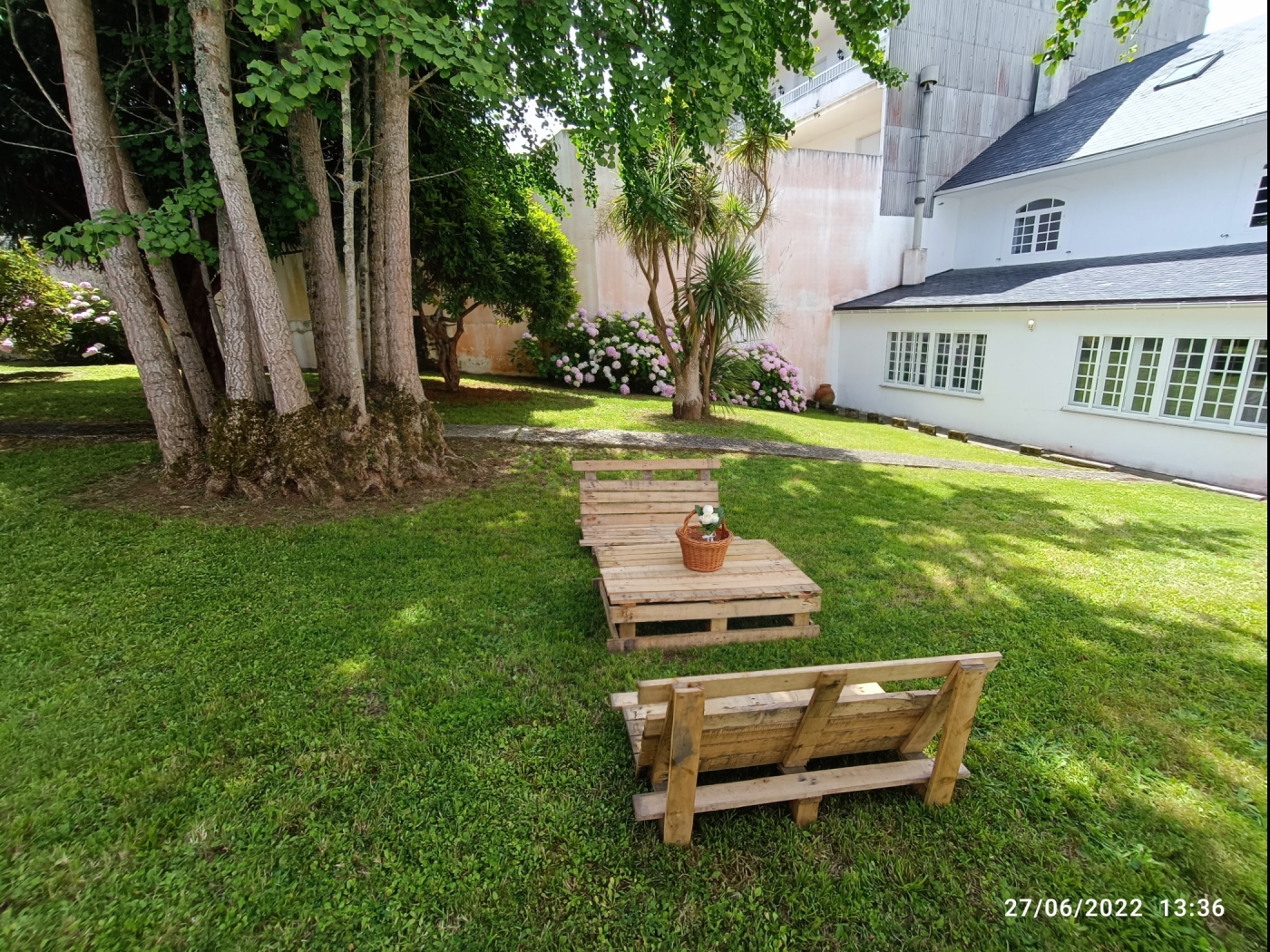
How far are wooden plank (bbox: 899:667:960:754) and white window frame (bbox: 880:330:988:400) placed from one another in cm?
1305

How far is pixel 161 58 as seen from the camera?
512 cm

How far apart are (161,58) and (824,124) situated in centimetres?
1840

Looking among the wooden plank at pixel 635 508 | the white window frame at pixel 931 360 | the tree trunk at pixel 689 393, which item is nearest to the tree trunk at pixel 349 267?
the wooden plank at pixel 635 508

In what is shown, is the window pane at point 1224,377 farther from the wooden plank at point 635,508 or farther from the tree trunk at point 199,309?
the tree trunk at point 199,309

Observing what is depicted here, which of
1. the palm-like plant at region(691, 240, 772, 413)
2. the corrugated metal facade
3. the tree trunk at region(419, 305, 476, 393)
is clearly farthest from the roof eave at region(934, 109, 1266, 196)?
the tree trunk at region(419, 305, 476, 393)

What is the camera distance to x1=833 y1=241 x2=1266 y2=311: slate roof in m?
9.53

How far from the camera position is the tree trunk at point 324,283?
5.62 metres

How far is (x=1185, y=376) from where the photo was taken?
31.9 feet

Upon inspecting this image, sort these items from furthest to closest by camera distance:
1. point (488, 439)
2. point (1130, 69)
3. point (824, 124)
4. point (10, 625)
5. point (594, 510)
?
1. point (824, 124)
2. point (1130, 69)
3. point (488, 439)
4. point (594, 510)
5. point (10, 625)

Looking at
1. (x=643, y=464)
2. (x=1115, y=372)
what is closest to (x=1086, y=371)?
(x=1115, y=372)

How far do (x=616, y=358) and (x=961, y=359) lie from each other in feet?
27.8

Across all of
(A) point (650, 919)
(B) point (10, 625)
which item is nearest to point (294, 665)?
(B) point (10, 625)

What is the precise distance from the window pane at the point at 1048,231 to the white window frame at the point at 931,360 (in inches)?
164

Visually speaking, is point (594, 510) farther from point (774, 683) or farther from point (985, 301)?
point (985, 301)
